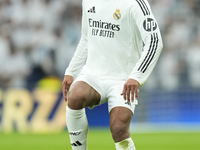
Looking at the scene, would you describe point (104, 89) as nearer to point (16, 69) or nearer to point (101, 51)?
point (101, 51)

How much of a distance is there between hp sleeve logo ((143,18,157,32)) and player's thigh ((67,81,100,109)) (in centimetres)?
78

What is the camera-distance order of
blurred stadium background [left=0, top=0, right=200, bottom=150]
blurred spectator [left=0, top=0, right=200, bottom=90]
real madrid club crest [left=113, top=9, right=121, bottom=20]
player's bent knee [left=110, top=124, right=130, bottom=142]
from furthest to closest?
blurred spectator [left=0, top=0, right=200, bottom=90] → blurred stadium background [left=0, top=0, right=200, bottom=150] → real madrid club crest [left=113, top=9, right=121, bottom=20] → player's bent knee [left=110, top=124, right=130, bottom=142]

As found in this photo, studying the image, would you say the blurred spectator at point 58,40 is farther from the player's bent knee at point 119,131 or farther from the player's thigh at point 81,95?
the player's bent knee at point 119,131

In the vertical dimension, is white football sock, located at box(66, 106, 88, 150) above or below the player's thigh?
below

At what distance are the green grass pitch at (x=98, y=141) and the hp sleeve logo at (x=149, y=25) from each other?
3.85 meters

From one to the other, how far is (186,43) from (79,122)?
873 cm

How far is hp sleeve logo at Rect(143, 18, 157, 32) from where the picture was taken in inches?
160

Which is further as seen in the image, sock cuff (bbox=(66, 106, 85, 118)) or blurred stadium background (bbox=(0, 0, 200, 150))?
blurred stadium background (bbox=(0, 0, 200, 150))

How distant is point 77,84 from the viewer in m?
4.23

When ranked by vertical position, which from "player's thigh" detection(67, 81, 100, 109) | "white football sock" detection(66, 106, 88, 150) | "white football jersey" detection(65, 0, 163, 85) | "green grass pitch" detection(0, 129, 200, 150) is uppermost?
"white football jersey" detection(65, 0, 163, 85)

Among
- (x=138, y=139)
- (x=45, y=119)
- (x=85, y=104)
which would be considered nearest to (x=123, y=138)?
(x=85, y=104)

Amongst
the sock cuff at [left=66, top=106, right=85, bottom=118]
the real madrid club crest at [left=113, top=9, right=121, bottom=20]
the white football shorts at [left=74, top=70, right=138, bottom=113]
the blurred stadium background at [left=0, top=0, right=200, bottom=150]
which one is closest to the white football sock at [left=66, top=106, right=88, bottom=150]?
the sock cuff at [left=66, top=106, right=85, bottom=118]

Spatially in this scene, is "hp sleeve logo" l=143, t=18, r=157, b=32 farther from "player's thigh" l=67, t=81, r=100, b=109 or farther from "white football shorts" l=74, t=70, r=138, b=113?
"player's thigh" l=67, t=81, r=100, b=109

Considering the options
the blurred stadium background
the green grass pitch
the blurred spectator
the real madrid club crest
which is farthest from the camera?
the blurred spectator
